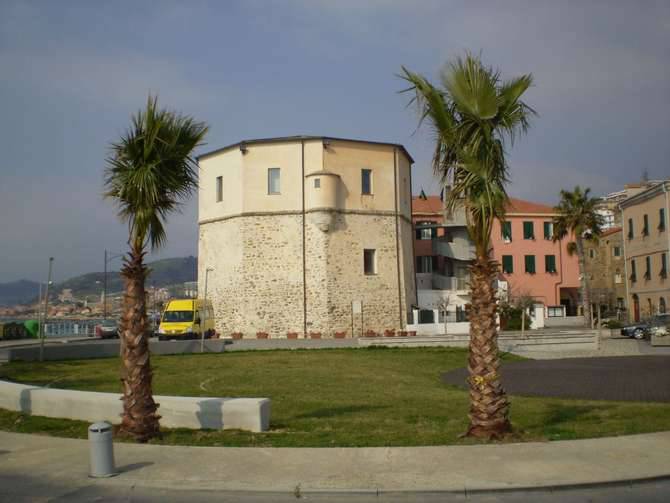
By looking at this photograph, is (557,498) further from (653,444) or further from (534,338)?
(534,338)

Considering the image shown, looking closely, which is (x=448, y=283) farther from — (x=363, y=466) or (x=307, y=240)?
(x=363, y=466)

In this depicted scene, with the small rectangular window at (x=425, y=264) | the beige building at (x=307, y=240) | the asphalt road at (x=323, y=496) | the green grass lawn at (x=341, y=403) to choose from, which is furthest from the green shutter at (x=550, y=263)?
the asphalt road at (x=323, y=496)

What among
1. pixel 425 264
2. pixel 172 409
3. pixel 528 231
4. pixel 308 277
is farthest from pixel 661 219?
pixel 172 409

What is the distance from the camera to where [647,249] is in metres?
51.2

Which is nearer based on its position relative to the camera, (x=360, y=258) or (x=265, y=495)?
(x=265, y=495)

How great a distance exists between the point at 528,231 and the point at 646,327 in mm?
26797

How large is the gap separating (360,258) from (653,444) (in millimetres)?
36271

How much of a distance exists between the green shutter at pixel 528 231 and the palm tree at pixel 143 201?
56.8 m

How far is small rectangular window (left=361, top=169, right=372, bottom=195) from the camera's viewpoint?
1833 inches

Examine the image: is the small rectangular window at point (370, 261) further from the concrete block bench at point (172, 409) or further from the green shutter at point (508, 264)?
the concrete block bench at point (172, 409)

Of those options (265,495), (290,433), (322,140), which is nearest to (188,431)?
(290,433)

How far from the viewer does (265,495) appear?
7.44 meters

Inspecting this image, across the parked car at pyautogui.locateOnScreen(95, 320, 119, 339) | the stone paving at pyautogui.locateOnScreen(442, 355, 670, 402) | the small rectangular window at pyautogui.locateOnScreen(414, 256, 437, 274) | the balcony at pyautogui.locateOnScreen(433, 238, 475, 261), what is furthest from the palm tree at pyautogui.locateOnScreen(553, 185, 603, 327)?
the parked car at pyautogui.locateOnScreen(95, 320, 119, 339)

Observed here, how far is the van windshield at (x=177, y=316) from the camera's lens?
3883cm
